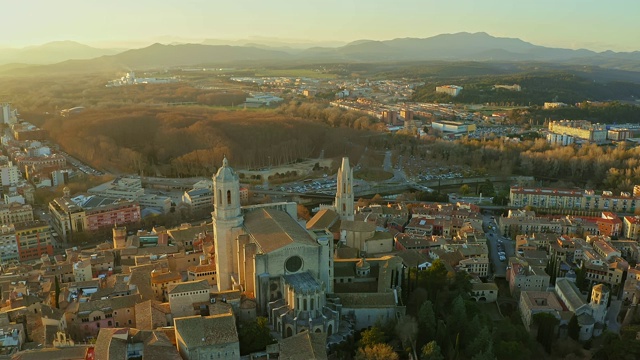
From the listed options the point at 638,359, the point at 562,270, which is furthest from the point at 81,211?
the point at 638,359

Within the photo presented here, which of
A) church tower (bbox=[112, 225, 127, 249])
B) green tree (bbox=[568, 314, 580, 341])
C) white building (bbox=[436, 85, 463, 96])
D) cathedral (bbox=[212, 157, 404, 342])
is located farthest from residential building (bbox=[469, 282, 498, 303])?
white building (bbox=[436, 85, 463, 96])

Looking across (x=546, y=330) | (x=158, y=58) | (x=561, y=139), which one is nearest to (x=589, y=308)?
(x=546, y=330)

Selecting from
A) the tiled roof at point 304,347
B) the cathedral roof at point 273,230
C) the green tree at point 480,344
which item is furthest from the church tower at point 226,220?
the green tree at point 480,344

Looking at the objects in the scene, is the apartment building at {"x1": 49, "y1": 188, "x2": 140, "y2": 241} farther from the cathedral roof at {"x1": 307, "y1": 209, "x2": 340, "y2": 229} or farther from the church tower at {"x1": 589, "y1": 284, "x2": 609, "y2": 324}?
the church tower at {"x1": 589, "y1": 284, "x2": 609, "y2": 324}

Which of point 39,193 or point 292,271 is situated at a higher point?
point 292,271

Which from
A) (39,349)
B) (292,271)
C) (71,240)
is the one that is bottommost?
(71,240)

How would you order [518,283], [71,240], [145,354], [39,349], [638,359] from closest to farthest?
[145,354], [39,349], [638,359], [518,283], [71,240]

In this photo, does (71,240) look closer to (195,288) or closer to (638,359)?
(195,288)

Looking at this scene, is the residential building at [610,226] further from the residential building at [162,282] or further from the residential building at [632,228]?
the residential building at [162,282]
